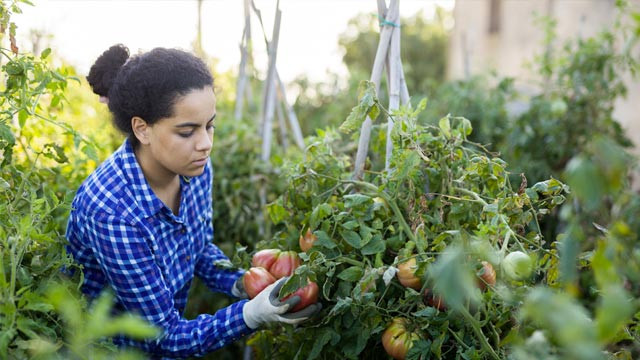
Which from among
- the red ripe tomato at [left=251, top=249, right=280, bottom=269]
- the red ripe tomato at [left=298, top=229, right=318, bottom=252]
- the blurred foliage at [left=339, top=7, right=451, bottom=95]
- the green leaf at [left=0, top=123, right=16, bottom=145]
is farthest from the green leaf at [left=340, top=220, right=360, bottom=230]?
the blurred foliage at [left=339, top=7, right=451, bottom=95]

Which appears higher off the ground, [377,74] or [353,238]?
[377,74]

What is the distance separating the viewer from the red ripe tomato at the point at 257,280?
1.34 m

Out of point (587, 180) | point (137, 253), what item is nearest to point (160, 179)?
point (137, 253)

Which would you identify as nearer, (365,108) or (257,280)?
(365,108)

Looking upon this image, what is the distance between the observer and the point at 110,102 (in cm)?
136

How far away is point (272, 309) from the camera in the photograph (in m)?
1.23

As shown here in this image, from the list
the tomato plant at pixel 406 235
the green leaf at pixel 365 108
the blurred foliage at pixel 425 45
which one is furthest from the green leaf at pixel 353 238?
the blurred foliage at pixel 425 45

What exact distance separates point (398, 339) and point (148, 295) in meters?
0.53

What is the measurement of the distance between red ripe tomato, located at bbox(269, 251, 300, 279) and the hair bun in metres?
0.56

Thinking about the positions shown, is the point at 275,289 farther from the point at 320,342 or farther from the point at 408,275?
the point at 408,275

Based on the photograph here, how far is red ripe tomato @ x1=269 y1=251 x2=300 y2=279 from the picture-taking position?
4.44 feet

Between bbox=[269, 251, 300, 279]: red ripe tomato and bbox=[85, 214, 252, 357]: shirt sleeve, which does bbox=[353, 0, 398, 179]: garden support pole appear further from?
bbox=[85, 214, 252, 357]: shirt sleeve

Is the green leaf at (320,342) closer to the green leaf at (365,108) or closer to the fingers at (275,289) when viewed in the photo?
the fingers at (275,289)

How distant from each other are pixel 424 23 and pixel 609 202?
564cm
